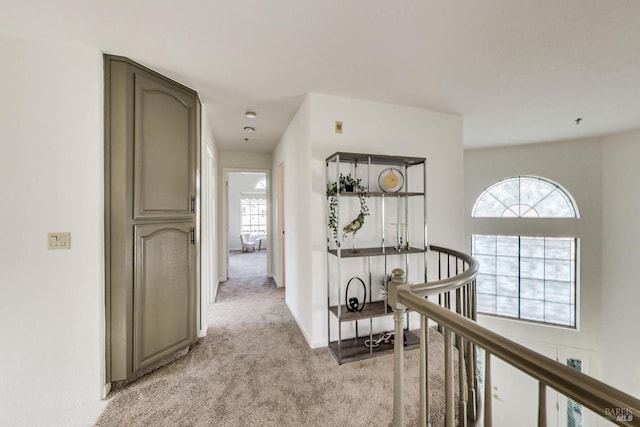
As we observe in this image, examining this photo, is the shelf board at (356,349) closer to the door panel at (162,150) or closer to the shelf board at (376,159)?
the shelf board at (376,159)

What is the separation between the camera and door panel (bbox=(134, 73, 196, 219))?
1.92 metres

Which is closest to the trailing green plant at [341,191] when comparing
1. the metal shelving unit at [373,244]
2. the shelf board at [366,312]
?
the metal shelving unit at [373,244]

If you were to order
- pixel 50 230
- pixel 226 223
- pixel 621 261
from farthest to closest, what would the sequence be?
pixel 226 223
pixel 621 261
pixel 50 230

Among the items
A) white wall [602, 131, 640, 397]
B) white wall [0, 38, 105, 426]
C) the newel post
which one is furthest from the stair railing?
white wall [602, 131, 640, 397]

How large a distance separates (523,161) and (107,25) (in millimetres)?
5811

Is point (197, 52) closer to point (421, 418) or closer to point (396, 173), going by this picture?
point (396, 173)

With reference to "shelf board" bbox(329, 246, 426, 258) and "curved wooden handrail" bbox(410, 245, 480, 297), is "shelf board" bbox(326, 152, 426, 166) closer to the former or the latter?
"shelf board" bbox(329, 246, 426, 258)

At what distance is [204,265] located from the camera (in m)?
2.70

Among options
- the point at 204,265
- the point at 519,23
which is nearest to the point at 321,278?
the point at 204,265

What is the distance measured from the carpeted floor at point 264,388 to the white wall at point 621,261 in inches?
140

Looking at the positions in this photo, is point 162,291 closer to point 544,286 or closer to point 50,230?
point 50,230

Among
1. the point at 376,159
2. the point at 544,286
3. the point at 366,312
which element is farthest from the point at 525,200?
the point at 366,312

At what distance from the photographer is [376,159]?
2.43 metres

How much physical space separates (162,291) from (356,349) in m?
1.71
